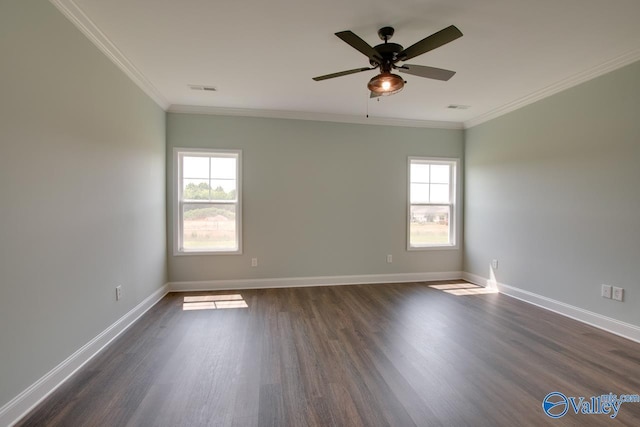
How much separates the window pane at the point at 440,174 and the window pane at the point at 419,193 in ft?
0.64

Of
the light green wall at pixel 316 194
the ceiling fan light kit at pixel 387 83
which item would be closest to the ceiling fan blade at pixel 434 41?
the ceiling fan light kit at pixel 387 83

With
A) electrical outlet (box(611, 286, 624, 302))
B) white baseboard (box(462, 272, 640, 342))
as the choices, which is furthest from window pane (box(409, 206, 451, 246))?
electrical outlet (box(611, 286, 624, 302))

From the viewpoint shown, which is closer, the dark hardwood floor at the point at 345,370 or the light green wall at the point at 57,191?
the light green wall at the point at 57,191

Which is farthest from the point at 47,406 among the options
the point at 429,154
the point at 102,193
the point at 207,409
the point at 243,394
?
the point at 429,154

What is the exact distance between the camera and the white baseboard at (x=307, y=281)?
4.17m

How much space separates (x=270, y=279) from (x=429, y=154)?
3385 millimetres

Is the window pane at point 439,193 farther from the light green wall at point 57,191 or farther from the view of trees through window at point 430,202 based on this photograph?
the light green wall at point 57,191

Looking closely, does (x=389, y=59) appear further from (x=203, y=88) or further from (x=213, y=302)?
(x=213, y=302)

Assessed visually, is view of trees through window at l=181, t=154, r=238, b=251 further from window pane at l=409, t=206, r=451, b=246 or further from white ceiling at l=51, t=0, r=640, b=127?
window pane at l=409, t=206, r=451, b=246

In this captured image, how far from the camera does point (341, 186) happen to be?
14.9ft

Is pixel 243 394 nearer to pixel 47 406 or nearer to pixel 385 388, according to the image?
pixel 385 388

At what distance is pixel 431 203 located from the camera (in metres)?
4.88

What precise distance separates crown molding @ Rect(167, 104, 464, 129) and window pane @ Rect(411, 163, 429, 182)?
2.20 feet

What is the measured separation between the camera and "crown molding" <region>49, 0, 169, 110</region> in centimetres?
198
